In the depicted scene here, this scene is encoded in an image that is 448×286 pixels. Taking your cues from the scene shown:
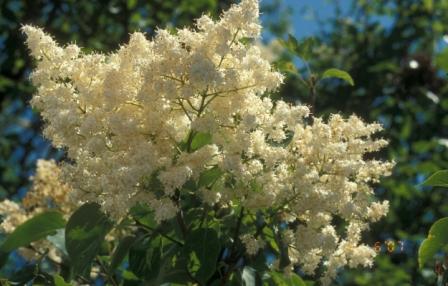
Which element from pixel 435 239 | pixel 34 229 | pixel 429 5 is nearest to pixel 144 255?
pixel 34 229

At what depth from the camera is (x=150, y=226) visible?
7.63 feet

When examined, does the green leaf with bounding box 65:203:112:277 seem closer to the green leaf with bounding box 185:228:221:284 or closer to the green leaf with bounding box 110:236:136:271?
the green leaf with bounding box 110:236:136:271

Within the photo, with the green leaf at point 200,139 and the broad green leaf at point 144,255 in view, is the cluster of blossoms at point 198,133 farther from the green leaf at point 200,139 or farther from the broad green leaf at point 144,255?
the broad green leaf at point 144,255

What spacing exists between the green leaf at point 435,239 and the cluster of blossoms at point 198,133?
0.64 ft

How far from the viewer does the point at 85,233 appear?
2.17 metres

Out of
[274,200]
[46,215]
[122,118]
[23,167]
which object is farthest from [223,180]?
[23,167]

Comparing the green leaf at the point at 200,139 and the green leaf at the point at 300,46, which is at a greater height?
the green leaf at the point at 300,46

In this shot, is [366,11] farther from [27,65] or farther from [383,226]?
[27,65]

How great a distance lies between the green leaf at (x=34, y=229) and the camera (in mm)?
2408

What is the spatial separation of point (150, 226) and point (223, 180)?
379mm

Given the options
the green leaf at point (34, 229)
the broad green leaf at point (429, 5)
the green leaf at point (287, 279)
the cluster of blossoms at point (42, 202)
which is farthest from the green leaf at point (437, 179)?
the broad green leaf at point (429, 5)

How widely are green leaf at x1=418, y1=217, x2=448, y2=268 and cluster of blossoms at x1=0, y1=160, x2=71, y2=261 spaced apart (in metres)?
1.52

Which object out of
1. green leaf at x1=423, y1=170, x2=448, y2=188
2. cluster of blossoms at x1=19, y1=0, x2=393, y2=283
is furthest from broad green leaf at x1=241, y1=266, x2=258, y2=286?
green leaf at x1=423, y1=170, x2=448, y2=188

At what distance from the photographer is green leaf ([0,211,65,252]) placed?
7.90 feet
